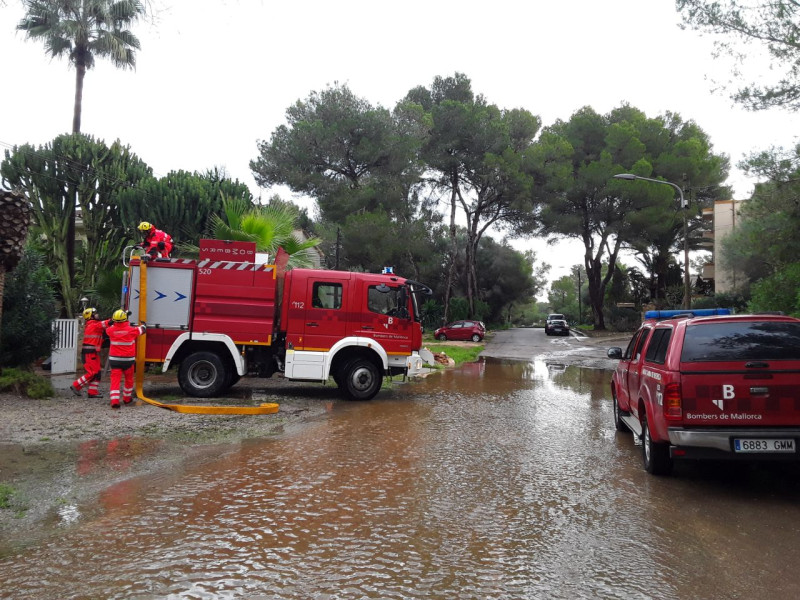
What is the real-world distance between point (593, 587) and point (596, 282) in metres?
46.0

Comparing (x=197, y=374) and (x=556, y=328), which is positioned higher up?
(x=556, y=328)

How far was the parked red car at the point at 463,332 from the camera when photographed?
37.7 m

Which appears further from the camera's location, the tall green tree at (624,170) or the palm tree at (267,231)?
the tall green tree at (624,170)

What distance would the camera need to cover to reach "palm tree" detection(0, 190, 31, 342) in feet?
33.2

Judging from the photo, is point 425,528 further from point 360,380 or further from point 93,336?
point 93,336

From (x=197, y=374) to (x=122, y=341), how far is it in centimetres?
190

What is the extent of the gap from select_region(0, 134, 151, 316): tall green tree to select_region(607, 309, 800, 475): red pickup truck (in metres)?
18.5

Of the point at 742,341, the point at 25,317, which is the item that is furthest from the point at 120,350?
Answer: the point at 742,341

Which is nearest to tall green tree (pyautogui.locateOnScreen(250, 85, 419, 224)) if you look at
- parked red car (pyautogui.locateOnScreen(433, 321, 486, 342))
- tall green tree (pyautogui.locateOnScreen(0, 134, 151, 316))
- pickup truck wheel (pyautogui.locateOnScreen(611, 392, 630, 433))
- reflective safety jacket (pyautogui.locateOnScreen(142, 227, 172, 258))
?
parked red car (pyautogui.locateOnScreen(433, 321, 486, 342))

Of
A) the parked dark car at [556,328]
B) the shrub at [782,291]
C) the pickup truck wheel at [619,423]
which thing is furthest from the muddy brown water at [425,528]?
the parked dark car at [556,328]

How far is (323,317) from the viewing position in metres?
11.7

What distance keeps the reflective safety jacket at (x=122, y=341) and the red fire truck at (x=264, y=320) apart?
116 centimetres

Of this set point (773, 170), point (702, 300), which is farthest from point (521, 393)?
point (702, 300)

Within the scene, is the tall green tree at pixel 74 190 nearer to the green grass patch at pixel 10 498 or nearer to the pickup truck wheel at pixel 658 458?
the green grass patch at pixel 10 498
